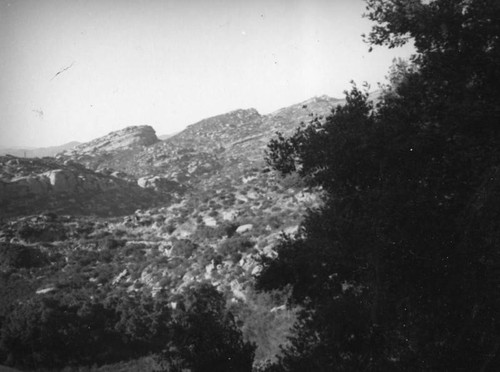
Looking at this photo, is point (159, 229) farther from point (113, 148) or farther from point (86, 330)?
point (113, 148)

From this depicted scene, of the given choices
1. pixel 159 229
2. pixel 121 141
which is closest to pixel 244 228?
pixel 159 229

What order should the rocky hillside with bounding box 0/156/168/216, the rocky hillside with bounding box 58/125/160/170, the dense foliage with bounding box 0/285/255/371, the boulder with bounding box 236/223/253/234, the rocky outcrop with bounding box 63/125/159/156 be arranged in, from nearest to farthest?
the dense foliage with bounding box 0/285/255/371
the boulder with bounding box 236/223/253/234
the rocky hillside with bounding box 0/156/168/216
the rocky hillside with bounding box 58/125/160/170
the rocky outcrop with bounding box 63/125/159/156

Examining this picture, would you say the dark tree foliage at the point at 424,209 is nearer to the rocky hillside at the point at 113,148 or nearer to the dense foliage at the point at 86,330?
the dense foliage at the point at 86,330

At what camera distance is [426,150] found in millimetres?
6016

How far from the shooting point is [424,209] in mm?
5684

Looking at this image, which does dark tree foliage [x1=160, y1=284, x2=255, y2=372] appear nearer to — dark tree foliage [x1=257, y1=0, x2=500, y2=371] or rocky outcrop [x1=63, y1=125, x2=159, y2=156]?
dark tree foliage [x1=257, y1=0, x2=500, y2=371]

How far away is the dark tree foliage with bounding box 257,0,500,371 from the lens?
16.3 ft

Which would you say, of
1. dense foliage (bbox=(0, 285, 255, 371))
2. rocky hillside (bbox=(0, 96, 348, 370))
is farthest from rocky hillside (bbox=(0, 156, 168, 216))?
dense foliage (bbox=(0, 285, 255, 371))

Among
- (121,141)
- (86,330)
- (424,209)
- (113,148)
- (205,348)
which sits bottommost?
(86,330)

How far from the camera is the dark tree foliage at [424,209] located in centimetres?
496

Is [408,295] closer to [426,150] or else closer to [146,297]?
[426,150]

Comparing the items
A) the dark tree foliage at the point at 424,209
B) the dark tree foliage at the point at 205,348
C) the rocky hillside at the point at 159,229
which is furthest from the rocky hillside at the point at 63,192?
the dark tree foliage at the point at 424,209

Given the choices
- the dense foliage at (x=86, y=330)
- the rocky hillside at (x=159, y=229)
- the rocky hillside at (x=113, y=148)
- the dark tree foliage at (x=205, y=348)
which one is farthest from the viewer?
the rocky hillside at (x=113, y=148)

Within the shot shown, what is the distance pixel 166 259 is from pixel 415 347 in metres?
24.0
